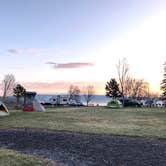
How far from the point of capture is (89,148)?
998 cm

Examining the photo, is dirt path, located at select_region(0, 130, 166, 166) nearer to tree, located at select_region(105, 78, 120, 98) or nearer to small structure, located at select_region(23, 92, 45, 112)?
small structure, located at select_region(23, 92, 45, 112)

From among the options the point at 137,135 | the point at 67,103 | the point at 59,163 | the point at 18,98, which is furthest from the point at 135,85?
the point at 59,163

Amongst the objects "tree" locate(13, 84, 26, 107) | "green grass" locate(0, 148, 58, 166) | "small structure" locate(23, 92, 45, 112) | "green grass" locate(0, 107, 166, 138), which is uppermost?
"tree" locate(13, 84, 26, 107)

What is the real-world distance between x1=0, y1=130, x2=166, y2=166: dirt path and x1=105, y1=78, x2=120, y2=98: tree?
61.9 m

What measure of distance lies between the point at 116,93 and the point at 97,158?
2632 inches

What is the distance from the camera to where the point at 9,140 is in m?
11.6

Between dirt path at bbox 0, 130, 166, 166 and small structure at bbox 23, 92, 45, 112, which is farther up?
small structure at bbox 23, 92, 45, 112

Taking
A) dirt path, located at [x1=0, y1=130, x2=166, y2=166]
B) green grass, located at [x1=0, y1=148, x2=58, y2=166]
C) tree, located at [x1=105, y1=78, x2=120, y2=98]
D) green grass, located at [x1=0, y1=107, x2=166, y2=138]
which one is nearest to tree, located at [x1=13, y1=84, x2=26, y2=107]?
tree, located at [x1=105, y1=78, x2=120, y2=98]

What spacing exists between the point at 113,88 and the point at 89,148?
65074 millimetres

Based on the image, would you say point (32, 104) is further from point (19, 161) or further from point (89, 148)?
point (19, 161)

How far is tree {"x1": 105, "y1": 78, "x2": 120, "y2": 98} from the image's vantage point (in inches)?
2933

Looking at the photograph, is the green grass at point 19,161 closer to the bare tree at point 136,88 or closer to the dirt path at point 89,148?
the dirt path at point 89,148

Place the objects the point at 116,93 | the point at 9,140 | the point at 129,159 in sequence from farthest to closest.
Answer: the point at 116,93 < the point at 9,140 < the point at 129,159

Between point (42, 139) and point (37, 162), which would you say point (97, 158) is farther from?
point (42, 139)
